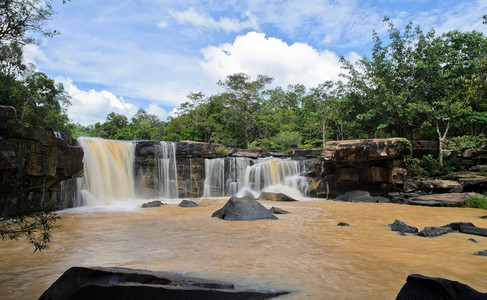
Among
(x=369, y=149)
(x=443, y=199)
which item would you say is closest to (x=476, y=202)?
(x=443, y=199)

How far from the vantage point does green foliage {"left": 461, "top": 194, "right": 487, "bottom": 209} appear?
12.7 metres

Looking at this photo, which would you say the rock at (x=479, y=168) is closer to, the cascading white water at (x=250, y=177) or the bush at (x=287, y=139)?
the cascading white water at (x=250, y=177)

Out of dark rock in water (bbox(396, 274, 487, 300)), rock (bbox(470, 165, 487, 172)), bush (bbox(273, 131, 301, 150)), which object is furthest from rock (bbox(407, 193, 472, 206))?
bush (bbox(273, 131, 301, 150))

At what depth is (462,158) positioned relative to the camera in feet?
57.1

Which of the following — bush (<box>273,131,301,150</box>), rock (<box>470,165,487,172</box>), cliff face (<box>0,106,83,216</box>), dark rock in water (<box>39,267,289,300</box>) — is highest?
bush (<box>273,131,301,150</box>)

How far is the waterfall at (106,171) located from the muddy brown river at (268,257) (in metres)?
7.56

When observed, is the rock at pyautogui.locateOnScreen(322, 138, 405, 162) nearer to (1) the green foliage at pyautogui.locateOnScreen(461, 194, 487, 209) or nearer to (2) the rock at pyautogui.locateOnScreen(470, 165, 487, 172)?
(2) the rock at pyautogui.locateOnScreen(470, 165, 487, 172)

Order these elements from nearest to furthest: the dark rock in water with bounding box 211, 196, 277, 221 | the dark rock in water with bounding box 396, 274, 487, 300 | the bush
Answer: the dark rock in water with bounding box 396, 274, 487, 300 → the dark rock in water with bounding box 211, 196, 277, 221 → the bush

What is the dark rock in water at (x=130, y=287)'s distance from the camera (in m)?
2.58

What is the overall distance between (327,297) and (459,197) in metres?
14.0

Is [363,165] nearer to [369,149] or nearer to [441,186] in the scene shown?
[369,149]

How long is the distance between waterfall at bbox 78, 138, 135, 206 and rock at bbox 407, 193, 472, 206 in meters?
15.7

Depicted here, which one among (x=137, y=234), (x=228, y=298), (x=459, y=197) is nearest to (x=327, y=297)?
(x=228, y=298)

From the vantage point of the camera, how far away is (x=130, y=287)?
2.59 meters
